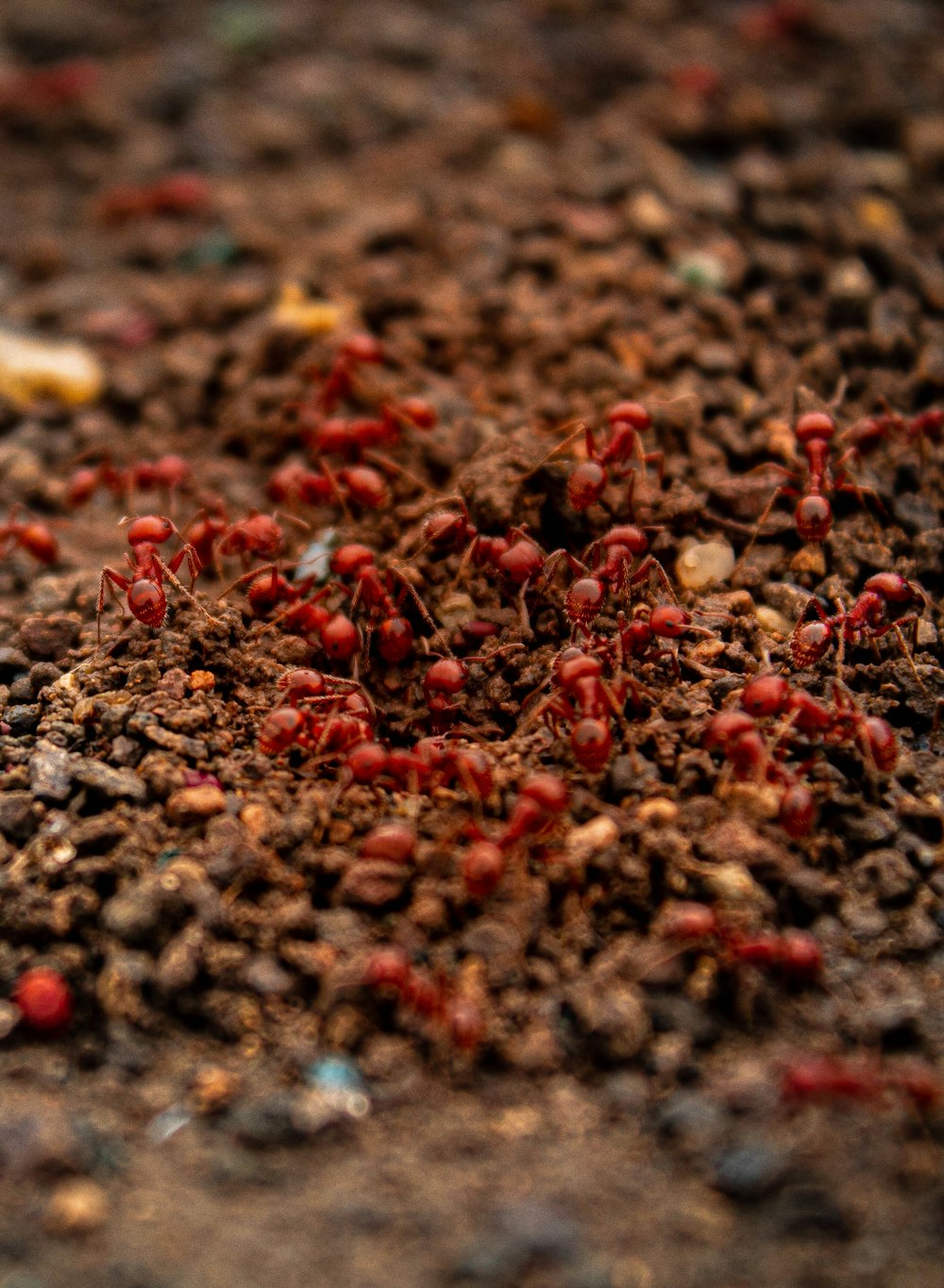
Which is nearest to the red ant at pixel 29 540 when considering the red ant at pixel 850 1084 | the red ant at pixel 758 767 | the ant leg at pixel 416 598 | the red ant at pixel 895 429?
the ant leg at pixel 416 598

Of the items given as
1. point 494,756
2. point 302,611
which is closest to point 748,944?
point 494,756

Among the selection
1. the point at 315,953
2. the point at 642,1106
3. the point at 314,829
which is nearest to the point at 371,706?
the point at 314,829

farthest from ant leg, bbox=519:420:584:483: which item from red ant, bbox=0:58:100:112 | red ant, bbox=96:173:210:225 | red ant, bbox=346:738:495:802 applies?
red ant, bbox=0:58:100:112

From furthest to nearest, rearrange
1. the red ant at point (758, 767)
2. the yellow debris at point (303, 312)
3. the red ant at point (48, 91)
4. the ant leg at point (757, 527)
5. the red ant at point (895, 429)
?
1. the red ant at point (48, 91)
2. the yellow debris at point (303, 312)
3. the red ant at point (895, 429)
4. the ant leg at point (757, 527)
5. the red ant at point (758, 767)

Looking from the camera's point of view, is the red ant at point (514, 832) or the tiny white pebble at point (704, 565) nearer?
the red ant at point (514, 832)

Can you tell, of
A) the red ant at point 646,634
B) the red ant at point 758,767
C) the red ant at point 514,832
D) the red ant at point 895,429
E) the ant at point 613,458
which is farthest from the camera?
the red ant at point 895,429

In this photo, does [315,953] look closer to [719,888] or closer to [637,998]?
[637,998]

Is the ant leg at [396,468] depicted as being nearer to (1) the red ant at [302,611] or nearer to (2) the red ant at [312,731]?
(1) the red ant at [302,611]
